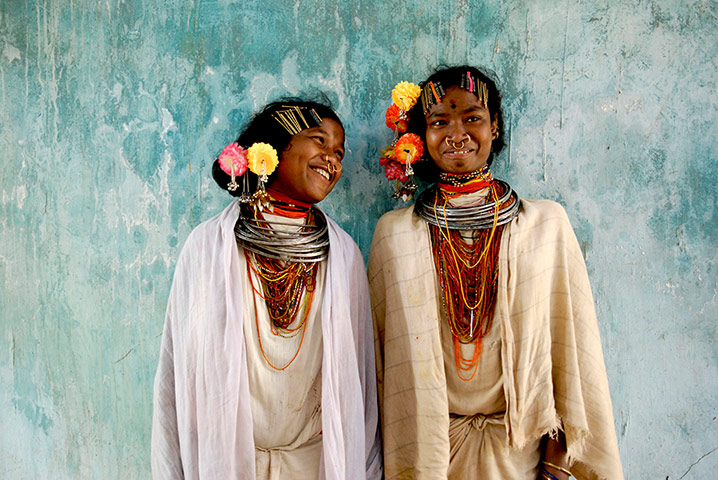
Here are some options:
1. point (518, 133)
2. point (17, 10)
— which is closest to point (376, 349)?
point (518, 133)

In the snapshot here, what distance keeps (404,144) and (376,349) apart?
2.95 feet

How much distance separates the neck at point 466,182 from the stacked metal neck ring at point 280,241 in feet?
1.83

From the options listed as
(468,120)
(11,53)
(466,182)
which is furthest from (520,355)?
(11,53)

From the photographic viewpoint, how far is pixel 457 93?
2295mm

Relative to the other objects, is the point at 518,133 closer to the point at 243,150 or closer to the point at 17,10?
the point at 243,150

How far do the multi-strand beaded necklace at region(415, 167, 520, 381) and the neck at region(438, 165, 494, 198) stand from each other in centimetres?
2

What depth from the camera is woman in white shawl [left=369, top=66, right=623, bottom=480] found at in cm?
218

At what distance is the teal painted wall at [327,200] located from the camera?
2664mm

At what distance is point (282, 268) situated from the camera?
2.21 meters

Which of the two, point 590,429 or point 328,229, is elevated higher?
point 328,229

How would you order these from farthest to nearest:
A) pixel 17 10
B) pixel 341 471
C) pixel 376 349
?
pixel 17 10 → pixel 376 349 → pixel 341 471

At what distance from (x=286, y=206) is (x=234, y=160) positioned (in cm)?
28

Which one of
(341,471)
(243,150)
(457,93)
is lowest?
(341,471)

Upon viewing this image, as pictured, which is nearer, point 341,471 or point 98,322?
point 341,471
